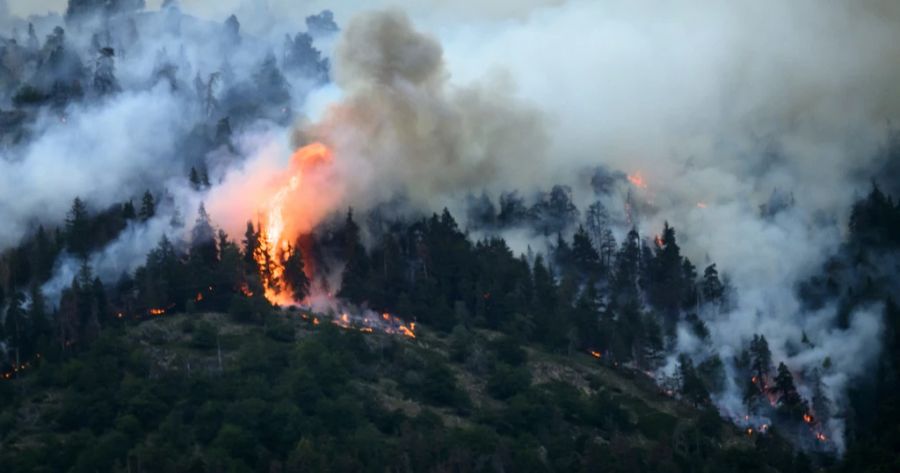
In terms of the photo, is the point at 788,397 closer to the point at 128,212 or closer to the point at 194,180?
the point at 194,180

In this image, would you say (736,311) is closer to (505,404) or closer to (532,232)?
(532,232)

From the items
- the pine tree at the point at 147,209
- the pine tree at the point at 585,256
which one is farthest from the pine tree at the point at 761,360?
the pine tree at the point at 147,209

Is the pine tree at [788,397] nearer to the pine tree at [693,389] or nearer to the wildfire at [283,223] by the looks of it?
the pine tree at [693,389]

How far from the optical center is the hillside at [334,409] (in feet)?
403

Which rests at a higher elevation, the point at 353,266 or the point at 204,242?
the point at 204,242

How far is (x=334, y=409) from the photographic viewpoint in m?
131

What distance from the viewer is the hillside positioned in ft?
403

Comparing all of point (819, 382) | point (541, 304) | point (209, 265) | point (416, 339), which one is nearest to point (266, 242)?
point (209, 265)

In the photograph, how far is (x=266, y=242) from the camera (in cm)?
15900

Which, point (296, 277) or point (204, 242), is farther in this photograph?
point (296, 277)

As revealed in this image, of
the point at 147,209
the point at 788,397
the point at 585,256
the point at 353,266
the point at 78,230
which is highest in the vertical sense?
the point at 147,209

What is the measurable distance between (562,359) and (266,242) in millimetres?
32537

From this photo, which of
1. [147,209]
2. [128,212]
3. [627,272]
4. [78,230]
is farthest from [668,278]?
[78,230]

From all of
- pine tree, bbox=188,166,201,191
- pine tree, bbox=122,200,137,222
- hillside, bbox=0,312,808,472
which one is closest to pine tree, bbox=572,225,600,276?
hillside, bbox=0,312,808,472
